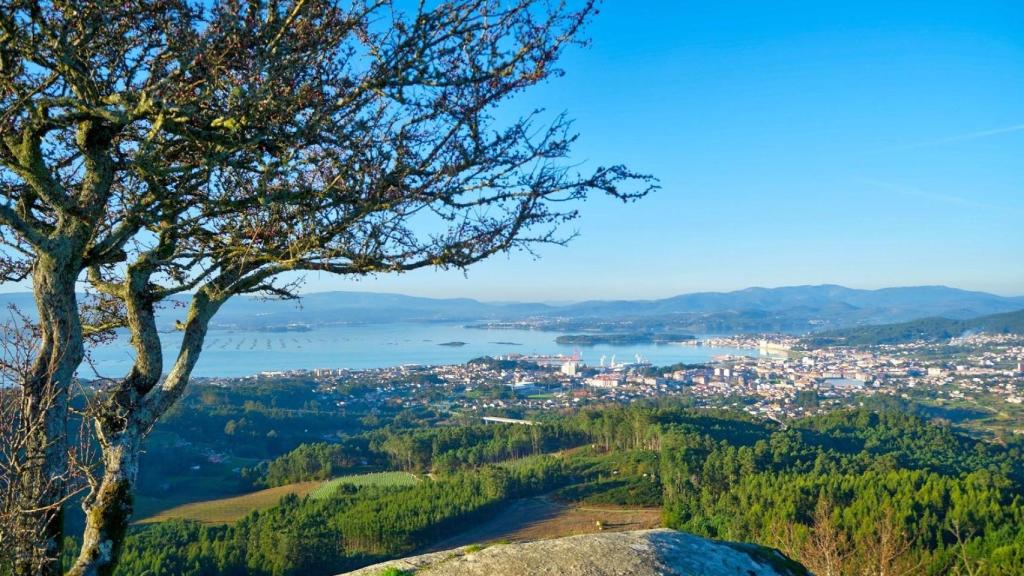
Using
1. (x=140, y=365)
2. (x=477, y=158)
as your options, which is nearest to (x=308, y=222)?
(x=477, y=158)

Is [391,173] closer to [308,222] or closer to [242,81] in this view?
[308,222]

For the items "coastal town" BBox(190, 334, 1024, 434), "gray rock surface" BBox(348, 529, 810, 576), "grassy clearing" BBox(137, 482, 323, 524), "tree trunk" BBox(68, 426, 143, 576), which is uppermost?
"tree trunk" BBox(68, 426, 143, 576)

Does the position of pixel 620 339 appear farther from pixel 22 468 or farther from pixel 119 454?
pixel 22 468

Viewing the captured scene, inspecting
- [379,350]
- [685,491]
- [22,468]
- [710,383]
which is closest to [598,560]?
[22,468]

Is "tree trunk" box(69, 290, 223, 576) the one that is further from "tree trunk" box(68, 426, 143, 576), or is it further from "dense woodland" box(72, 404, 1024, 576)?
"dense woodland" box(72, 404, 1024, 576)

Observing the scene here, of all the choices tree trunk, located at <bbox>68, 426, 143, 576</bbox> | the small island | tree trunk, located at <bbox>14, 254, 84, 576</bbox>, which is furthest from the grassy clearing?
the small island

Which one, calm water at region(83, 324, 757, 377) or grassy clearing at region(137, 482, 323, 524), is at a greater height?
calm water at region(83, 324, 757, 377)
